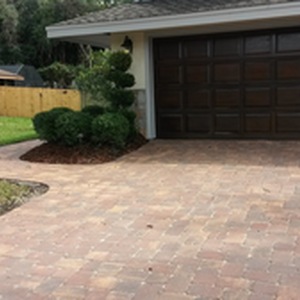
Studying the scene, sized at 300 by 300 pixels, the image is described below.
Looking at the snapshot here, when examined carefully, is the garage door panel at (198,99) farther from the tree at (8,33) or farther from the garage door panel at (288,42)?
the tree at (8,33)

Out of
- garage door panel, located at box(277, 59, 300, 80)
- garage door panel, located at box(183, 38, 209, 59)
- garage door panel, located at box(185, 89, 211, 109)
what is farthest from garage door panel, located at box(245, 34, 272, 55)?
garage door panel, located at box(185, 89, 211, 109)

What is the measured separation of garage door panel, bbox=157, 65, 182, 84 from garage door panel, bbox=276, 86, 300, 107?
2.19 meters

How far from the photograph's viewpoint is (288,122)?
30.5ft

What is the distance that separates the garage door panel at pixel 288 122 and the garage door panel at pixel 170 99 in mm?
2185

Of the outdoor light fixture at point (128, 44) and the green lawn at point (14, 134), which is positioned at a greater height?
the outdoor light fixture at point (128, 44)

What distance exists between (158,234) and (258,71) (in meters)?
6.13

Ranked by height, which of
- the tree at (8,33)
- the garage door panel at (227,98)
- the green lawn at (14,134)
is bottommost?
the green lawn at (14,134)

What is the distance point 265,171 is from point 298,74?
3274 mm

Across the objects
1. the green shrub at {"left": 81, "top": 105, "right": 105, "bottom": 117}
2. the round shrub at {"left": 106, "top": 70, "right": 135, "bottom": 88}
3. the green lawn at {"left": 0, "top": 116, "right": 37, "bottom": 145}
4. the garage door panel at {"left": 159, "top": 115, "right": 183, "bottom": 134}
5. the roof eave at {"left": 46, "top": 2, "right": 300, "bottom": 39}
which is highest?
the roof eave at {"left": 46, "top": 2, "right": 300, "bottom": 39}

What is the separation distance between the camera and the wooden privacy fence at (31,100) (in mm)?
19109

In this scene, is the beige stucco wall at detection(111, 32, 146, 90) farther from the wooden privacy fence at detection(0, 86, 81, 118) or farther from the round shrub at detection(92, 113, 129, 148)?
the wooden privacy fence at detection(0, 86, 81, 118)

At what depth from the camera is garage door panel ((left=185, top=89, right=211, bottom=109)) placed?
9.84 metres

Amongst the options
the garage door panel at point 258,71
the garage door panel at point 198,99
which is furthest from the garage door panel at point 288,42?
the garage door panel at point 198,99

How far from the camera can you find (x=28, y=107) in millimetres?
20078
